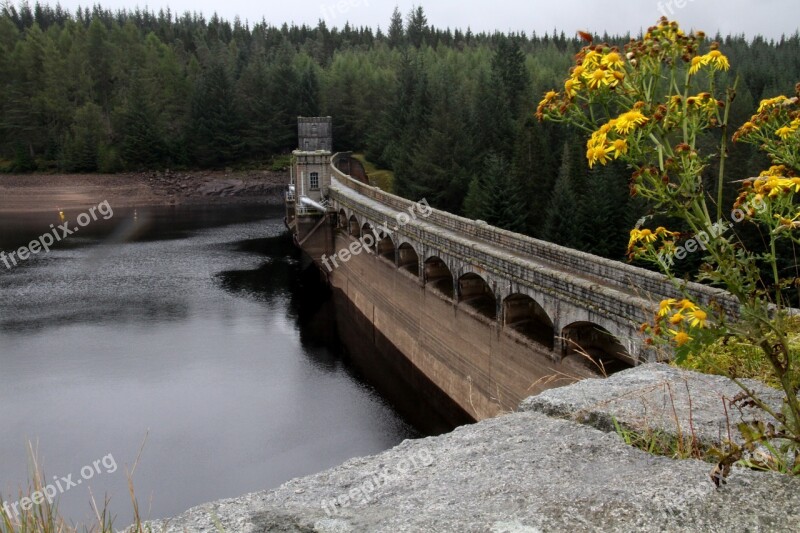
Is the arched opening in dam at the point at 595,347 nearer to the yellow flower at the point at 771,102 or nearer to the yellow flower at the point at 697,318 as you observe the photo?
the yellow flower at the point at 771,102

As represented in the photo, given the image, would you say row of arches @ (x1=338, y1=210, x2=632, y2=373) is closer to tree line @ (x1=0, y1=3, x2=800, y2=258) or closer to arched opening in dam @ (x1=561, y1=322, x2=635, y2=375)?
arched opening in dam @ (x1=561, y1=322, x2=635, y2=375)

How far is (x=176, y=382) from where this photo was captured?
29.1 m

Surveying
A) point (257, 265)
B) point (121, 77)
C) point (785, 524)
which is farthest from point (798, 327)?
point (121, 77)

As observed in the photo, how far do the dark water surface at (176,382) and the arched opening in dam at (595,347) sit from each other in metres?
7.29

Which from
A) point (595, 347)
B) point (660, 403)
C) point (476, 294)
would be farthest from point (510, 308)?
point (660, 403)

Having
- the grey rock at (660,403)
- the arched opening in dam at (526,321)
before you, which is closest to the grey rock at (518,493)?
the grey rock at (660,403)

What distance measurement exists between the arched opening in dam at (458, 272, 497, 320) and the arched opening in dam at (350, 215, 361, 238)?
56.0 feet

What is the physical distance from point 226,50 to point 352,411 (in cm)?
10420

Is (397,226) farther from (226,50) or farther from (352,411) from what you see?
(226,50)

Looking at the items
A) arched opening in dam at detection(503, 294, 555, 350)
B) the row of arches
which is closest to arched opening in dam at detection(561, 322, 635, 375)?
the row of arches

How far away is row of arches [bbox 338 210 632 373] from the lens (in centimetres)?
2117

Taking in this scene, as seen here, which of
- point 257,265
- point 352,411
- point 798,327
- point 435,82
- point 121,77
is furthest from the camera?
point 121,77

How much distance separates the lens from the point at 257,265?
2026 inches

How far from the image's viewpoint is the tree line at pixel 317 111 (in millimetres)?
51438
